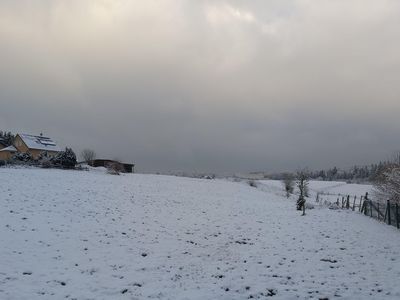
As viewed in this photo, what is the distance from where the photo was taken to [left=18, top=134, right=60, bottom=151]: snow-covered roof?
263 ft

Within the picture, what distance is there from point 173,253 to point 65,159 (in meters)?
39.7

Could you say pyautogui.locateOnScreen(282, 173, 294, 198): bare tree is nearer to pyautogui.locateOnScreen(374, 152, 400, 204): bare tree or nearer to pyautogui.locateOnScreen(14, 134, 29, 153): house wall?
pyautogui.locateOnScreen(374, 152, 400, 204): bare tree

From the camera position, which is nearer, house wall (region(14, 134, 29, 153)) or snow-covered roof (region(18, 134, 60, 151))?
house wall (region(14, 134, 29, 153))

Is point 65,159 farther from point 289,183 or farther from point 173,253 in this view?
point 289,183

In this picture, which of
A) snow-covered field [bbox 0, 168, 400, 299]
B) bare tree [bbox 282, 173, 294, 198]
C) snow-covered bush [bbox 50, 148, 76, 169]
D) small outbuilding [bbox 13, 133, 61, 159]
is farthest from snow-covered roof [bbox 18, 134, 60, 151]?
snow-covered field [bbox 0, 168, 400, 299]

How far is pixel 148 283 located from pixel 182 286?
1.12 m

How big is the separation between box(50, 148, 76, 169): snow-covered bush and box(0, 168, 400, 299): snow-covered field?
23.4 meters

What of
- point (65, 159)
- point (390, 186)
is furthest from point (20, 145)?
point (390, 186)

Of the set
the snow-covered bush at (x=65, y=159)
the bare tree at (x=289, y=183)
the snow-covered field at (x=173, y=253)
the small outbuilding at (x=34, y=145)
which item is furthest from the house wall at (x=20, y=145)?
the snow-covered field at (x=173, y=253)

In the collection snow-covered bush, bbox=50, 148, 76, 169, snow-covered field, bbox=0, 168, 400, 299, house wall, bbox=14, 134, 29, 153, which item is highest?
house wall, bbox=14, 134, 29, 153

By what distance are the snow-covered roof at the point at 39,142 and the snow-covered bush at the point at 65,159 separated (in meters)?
30.2

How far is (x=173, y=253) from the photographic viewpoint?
17.0m

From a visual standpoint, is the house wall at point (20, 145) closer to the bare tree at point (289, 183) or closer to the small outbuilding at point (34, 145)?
the small outbuilding at point (34, 145)

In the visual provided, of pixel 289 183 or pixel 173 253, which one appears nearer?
pixel 173 253
